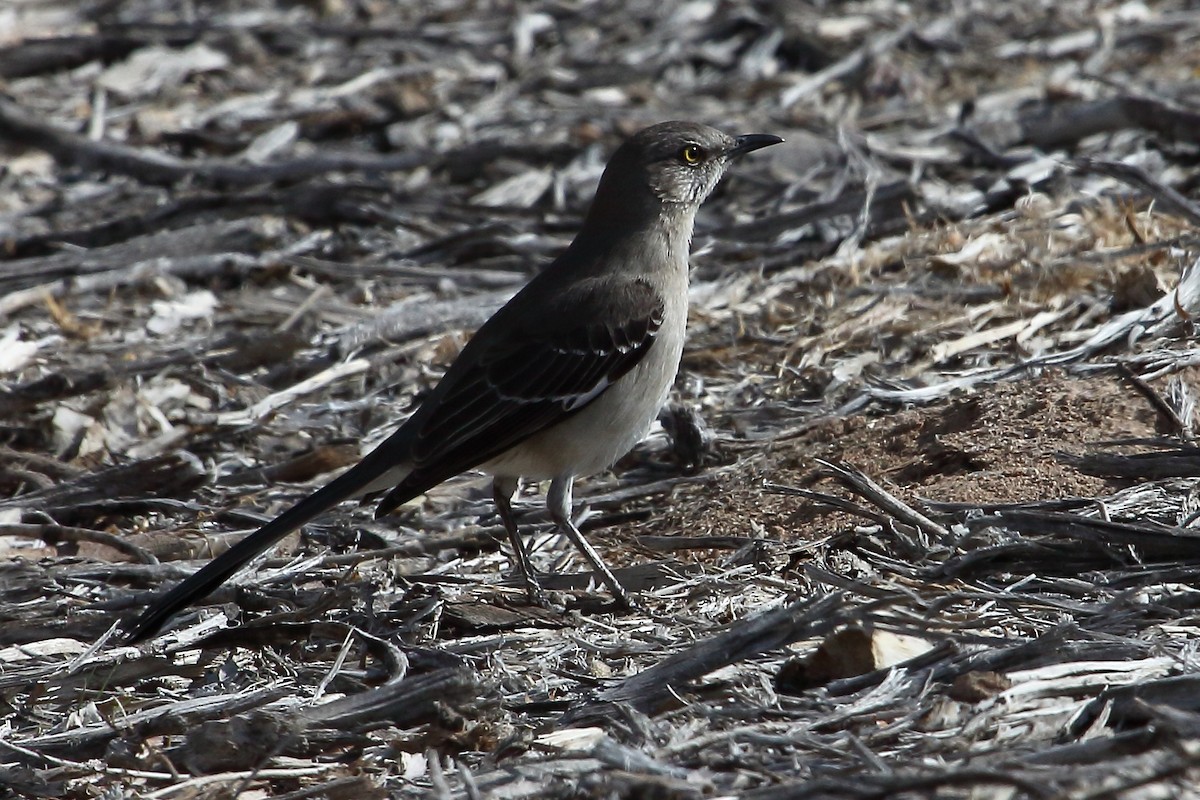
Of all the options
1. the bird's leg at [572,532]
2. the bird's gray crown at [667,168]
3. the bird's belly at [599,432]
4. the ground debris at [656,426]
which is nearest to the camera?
the ground debris at [656,426]

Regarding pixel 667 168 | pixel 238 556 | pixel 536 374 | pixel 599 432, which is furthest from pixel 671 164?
pixel 238 556

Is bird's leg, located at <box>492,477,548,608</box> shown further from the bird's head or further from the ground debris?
the bird's head

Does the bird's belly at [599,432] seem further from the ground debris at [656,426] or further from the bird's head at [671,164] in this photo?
the bird's head at [671,164]

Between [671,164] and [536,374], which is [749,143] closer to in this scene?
[671,164]

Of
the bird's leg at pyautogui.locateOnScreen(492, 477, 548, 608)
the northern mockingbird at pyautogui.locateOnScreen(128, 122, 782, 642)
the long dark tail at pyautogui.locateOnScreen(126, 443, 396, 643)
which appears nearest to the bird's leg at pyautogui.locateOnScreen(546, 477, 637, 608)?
the northern mockingbird at pyautogui.locateOnScreen(128, 122, 782, 642)

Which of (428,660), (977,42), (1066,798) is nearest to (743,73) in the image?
(977,42)

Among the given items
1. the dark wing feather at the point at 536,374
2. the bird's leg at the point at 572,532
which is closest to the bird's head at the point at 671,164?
the dark wing feather at the point at 536,374

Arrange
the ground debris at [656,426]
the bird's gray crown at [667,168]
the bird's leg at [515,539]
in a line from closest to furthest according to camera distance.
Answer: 1. the ground debris at [656,426]
2. the bird's leg at [515,539]
3. the bird's gray crown at [667,168]
